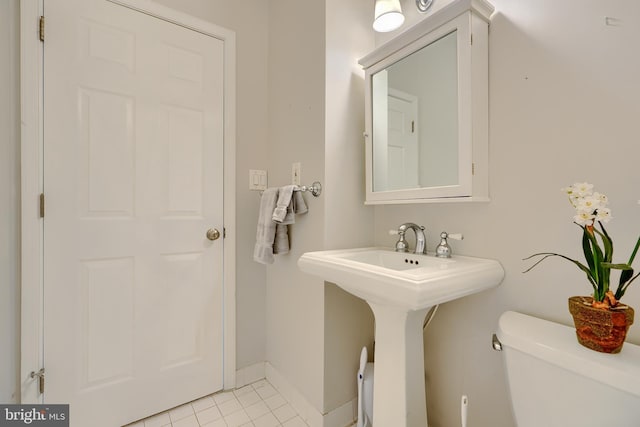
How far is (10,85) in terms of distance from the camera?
1074mm

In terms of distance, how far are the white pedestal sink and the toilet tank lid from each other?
0.15 m

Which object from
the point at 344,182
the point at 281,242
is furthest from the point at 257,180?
the point at 344,182

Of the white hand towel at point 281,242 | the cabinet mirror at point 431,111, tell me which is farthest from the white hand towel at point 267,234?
the cabinet mirror at point 431,111

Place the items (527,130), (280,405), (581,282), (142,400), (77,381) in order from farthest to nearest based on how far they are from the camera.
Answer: (280,405), (142,400), (77,381), (527,130), (581,282)

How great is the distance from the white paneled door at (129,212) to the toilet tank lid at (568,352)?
1.36 meters

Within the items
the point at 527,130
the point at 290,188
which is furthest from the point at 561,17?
the point at 290,188

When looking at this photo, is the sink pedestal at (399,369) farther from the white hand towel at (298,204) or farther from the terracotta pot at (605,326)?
the white hand towel at (298,204)

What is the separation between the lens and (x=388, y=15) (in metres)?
1.21

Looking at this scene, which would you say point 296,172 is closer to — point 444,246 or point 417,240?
point 417,240

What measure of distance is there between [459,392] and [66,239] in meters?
1.76

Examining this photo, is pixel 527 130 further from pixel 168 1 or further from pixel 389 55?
pixel 168 1

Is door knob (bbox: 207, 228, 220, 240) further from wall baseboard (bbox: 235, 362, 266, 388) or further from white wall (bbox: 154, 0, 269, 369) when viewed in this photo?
wall baseboard (bbox: 235, 362, 266, 388)

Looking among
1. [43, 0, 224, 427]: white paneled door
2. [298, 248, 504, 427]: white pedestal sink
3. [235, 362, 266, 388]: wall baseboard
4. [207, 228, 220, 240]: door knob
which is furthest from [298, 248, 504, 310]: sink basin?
[235, 362, 266, 388]: wall baseboard

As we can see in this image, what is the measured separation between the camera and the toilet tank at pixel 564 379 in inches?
22.5
